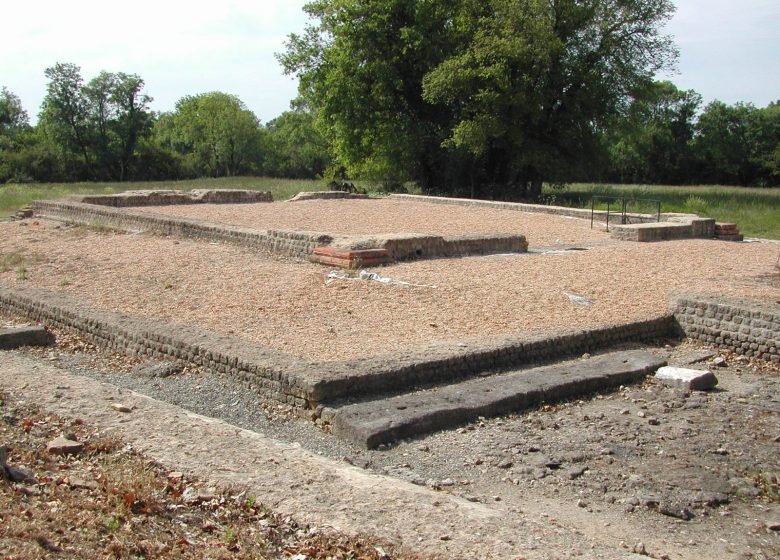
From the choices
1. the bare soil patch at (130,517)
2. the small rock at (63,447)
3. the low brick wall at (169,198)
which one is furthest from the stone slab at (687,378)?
the low brick wall at (169,198)

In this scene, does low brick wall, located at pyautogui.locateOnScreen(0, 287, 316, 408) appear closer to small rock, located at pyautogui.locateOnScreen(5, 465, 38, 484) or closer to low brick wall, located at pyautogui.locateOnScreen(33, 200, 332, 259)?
small rock, located at pyautogui.locateOnScreen(5, 465, 38, 484)

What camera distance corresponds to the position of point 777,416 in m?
5.68

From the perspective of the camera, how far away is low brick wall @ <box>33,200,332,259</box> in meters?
10.9

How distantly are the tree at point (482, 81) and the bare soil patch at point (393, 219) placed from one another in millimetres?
5453

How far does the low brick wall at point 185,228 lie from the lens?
10.9 meters

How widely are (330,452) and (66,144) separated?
42.4 metres

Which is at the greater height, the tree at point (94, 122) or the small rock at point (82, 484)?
the tree at point (94, 122)

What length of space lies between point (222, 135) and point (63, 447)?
54632 mm

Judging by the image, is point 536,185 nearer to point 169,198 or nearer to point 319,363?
point 169,198

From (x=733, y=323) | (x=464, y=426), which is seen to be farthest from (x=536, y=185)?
(x=464, y=426)

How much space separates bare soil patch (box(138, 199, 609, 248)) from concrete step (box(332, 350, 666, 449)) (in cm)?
577

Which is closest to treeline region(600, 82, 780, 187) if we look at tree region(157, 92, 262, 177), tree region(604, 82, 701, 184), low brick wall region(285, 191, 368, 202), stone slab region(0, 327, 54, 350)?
tree region(604, 82, 701, 184)

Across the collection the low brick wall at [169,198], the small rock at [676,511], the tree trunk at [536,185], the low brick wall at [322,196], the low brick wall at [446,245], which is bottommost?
the small rock at [676,511]

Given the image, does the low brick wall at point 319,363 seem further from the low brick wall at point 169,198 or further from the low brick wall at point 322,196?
the low brick wall at point 322,196
